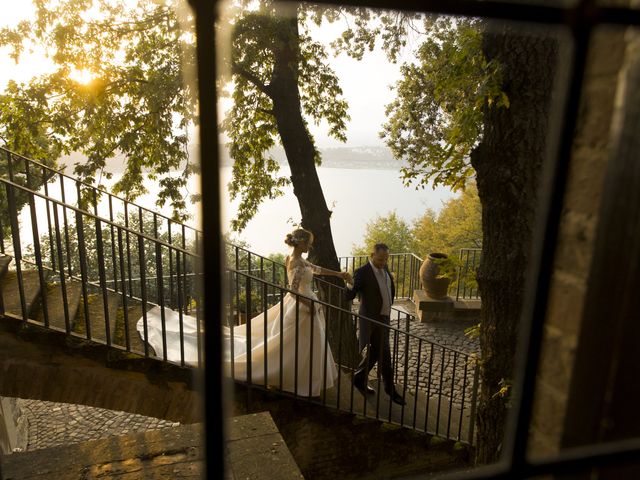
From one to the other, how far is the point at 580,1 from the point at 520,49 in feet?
11.7

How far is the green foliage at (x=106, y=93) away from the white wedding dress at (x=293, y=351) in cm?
321

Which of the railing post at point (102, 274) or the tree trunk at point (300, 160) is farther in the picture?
the tree trunk at point (300, 160)

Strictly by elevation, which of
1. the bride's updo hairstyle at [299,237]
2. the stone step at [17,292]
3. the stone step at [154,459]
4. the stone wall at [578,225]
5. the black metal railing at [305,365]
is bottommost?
the black metal railing at [305,365]

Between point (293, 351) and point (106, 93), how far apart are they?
5.43 metres

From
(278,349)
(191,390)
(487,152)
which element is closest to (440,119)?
(487,152)

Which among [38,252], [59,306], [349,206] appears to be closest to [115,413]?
[59,306]

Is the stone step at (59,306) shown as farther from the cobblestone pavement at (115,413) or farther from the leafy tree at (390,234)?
the leafy tree at (390,234)

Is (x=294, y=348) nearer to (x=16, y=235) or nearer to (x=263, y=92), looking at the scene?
(x=16, y=235)

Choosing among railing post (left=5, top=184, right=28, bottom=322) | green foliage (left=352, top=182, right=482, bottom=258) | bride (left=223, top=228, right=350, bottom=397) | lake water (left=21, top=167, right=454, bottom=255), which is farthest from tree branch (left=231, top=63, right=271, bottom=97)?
lake water (left=21, top=167, right=454, bottom=255)

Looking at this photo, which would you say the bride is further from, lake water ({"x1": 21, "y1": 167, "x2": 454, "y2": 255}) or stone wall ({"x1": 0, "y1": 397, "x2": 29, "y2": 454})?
lake water ({"x1": 21, "y1": 167, "x2": 454, "y2": 255})

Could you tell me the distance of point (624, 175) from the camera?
0.83m

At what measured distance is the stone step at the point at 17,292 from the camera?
3.57m

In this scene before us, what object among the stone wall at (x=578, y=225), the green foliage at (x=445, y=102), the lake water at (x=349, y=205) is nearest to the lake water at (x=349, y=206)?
the lake water at (x=349, y=205)

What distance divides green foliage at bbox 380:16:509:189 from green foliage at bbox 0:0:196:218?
374 centimetres
